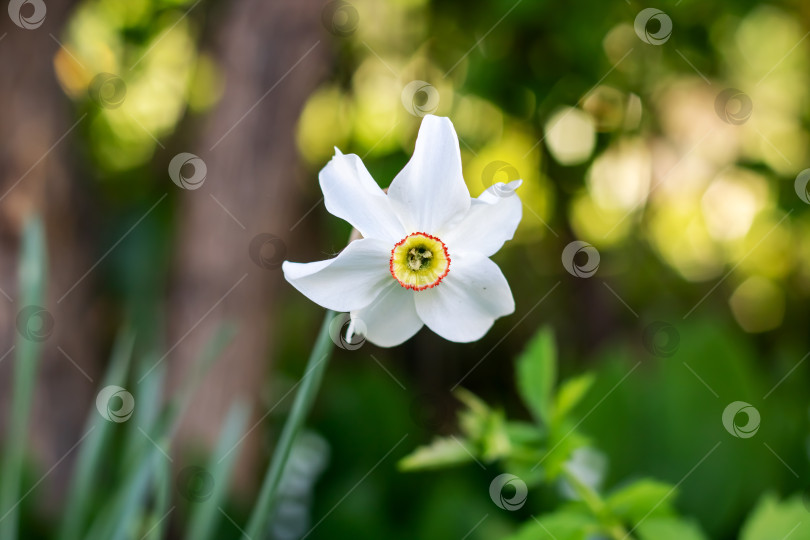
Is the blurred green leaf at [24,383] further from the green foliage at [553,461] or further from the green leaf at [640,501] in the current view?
the green leaf at [640,501]

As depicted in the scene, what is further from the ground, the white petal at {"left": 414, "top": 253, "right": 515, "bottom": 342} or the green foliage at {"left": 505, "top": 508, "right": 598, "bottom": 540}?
the white petal at {"left": 414, "top": 253, "right": 515, "bottom": 342}

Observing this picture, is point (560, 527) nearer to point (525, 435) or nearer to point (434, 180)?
point (525, 435)

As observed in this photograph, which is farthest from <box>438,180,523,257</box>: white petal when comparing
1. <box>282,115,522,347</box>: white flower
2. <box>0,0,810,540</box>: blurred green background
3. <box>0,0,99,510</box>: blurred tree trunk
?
<box>0,0,99,510</box>: blurred tree trunk

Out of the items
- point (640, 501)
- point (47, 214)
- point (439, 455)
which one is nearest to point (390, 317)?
point (439, 455)

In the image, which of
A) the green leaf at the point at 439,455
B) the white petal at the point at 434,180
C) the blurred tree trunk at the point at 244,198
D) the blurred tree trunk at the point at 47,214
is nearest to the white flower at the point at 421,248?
the white petal at the point at 434,180

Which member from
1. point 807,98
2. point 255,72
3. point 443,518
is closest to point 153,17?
point 255,72

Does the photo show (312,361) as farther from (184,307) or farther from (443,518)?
(184,307)

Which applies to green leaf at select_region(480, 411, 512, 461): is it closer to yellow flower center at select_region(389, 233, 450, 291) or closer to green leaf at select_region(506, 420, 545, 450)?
green leaf at select_region(506, 420, 545, 450)
